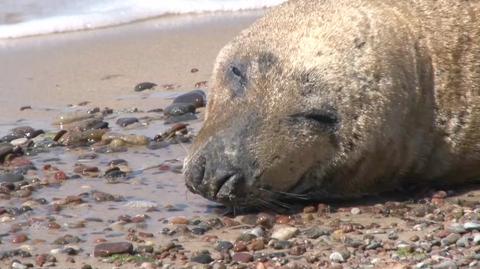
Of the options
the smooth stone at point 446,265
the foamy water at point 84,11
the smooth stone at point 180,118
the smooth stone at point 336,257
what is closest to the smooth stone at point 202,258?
the smooth stone at point 336,257

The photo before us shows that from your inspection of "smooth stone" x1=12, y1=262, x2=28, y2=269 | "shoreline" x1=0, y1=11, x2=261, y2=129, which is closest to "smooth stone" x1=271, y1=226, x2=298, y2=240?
"smooth stone" x1=12, y1=262, x2=28, y2=269

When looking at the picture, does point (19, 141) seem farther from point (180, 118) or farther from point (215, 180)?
point (215, 180)

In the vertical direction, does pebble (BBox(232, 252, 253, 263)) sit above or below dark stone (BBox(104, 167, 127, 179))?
above

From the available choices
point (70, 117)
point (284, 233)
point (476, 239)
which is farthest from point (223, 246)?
point (70, 117)

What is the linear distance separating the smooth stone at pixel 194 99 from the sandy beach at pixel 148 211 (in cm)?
1

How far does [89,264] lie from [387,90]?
1.75 m

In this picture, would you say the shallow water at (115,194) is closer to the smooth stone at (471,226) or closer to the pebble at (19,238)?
the pebble at (19,238)

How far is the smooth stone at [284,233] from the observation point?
5816mm

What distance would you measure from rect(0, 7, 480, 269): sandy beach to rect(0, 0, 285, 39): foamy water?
2298mm

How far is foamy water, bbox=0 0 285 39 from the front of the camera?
1195 cm

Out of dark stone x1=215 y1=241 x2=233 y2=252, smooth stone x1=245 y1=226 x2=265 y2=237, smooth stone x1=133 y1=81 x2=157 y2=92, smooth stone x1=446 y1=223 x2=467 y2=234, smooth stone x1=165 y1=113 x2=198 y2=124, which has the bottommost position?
smooth stone x1=133 y1=81 x2=157 y2=92

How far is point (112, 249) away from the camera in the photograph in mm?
5637

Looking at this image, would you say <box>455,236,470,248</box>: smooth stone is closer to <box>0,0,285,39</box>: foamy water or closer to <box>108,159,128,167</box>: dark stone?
<box>108,159,128,167</box>: dark stone

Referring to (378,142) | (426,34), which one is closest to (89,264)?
(378,142)
